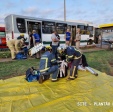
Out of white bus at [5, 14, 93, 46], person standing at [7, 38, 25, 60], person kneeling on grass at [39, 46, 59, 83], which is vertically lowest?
person kneeling on grass at [39, 46, 59, 83]

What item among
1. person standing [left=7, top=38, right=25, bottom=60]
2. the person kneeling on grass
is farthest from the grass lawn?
the person kneeling on grass

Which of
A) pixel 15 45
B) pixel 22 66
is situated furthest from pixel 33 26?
pixel 22 66

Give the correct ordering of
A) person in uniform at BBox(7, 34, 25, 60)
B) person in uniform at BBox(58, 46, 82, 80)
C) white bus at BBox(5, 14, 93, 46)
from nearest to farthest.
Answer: person in uniform at BBox(58, 46, 82, 80) → person in uniform at BBox(7, 34, 25, 60) → white bus at BBox(5, 14, 93, 46)

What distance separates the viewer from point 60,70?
4.74 m

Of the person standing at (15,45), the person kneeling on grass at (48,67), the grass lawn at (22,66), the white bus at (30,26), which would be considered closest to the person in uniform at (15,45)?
the person standing at (15,45)

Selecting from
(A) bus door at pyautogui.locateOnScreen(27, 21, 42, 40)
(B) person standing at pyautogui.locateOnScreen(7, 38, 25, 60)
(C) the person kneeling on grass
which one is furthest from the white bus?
(C) the person kneeling on grass

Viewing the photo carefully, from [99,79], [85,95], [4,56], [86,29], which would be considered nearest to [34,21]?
[4,56]

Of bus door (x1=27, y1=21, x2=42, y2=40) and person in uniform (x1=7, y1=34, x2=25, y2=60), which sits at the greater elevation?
bus door (x1=27, y1=21, x2=42, y2=40)

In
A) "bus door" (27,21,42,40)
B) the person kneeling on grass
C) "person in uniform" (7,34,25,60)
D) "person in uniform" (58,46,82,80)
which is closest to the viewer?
the person kneeling on grass

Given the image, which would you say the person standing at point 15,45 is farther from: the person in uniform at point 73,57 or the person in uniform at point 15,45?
the person in uniform at point 73,57

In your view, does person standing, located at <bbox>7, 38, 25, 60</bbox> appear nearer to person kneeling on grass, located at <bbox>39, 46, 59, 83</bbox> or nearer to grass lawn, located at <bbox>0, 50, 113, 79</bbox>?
grass lawn, located at <bbox>0, 50, 113, 79</bbox>

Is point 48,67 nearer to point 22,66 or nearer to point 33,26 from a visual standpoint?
point 22,66

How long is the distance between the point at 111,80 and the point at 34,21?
30.0ft

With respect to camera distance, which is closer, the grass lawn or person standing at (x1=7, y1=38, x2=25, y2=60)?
the grass lawn
